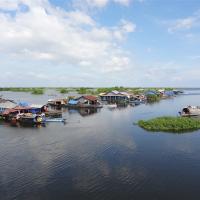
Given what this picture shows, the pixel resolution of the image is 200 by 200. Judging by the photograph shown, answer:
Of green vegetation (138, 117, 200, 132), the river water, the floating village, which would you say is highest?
the floating village

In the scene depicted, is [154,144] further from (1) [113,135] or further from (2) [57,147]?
(2) [57,147]

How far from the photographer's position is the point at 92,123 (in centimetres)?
5088

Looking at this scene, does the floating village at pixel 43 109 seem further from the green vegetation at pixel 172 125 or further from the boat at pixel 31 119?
the green vegetation at pixel 172 125

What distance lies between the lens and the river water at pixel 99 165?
20.5 m

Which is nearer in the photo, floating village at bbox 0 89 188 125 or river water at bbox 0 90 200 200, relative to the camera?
river water at bbox 0 90 200 200

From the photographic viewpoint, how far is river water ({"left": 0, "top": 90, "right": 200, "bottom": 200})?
20.5 m

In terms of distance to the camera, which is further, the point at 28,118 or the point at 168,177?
the point at 28,118

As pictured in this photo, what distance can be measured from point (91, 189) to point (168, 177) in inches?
293

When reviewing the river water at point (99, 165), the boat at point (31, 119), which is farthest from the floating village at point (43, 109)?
the river water at point (99, 165)

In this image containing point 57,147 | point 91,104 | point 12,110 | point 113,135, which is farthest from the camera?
point 91,104

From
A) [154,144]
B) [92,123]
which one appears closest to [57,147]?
[154,144]

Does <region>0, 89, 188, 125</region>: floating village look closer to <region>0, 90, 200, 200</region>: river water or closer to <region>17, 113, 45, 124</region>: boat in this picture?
<region>17, 113, 45, 124</region>: boat

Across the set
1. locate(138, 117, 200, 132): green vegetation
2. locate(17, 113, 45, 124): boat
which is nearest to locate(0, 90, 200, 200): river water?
locate(138, 117, 200, 132): green vegetation

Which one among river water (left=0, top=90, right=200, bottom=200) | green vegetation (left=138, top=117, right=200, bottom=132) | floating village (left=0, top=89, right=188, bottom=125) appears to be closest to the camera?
river water (left=0, top=90, right=200, bottom=200)
